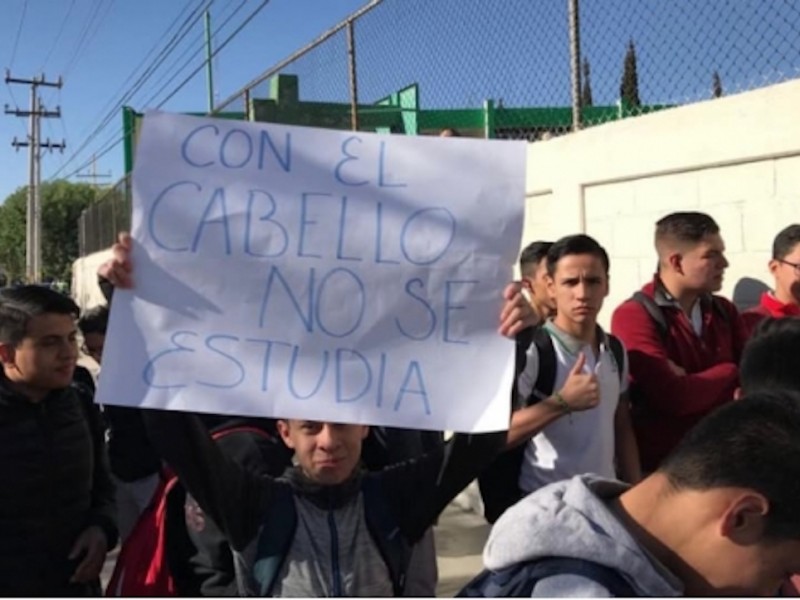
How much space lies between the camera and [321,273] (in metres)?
1.78

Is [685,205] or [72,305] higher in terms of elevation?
[685,205]

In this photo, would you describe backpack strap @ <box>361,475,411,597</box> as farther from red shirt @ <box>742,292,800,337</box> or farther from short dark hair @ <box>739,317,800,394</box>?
red shirt @ <box>742,292,800,337</box>

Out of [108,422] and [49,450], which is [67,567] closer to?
[49,450]

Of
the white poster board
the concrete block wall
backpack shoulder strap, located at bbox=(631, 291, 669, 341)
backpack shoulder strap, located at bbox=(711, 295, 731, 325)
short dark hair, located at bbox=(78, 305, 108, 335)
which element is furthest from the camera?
short dark hair, located at bbox=(78, 305, 108, 335)

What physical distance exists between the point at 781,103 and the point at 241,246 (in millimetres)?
2641

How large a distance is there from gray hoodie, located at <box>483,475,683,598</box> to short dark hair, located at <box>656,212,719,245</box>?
81.3 inches

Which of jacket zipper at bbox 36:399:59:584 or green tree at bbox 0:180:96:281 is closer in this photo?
jacket zipper at bbox 36:399:59:584

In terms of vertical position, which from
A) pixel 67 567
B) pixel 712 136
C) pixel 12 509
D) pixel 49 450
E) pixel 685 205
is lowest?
pixel 67 567

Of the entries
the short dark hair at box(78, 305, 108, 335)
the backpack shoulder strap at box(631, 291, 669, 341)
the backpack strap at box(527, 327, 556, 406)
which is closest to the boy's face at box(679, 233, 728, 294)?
the backpack shoulder strap at box(631, 291, 669, 341)

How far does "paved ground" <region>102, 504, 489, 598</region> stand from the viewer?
4273 mm

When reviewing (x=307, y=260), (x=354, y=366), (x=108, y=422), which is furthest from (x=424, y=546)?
(x=108, y=422)

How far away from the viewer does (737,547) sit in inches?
45.1

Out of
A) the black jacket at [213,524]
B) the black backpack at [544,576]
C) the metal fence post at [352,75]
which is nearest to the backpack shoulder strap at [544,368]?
the black jacket at [213,524]

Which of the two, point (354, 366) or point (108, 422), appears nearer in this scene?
point (354, 366)
